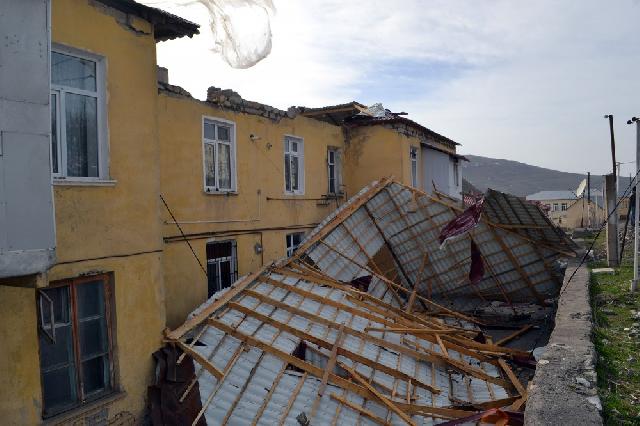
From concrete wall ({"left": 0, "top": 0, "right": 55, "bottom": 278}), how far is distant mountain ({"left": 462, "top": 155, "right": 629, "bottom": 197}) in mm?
132656

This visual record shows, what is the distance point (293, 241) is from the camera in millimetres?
14812

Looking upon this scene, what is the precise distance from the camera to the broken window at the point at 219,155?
37.3ft

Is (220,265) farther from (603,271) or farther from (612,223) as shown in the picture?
(612,223)

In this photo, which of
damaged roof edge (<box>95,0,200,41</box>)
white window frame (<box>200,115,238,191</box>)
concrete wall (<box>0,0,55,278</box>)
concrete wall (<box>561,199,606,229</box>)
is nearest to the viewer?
concrete wall (<box>0,0,55,278</box>)

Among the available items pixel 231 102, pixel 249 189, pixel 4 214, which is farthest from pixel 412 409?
pixel 231 102

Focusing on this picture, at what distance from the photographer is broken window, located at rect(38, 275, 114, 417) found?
19.8ft

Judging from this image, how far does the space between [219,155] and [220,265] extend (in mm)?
2773

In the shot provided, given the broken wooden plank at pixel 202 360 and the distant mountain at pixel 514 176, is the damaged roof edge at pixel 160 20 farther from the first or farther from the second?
the distant mountain at pixel 514 176

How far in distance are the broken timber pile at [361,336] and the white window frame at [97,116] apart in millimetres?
2886

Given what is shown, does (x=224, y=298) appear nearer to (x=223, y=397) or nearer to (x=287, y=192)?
(x=223, y=397)

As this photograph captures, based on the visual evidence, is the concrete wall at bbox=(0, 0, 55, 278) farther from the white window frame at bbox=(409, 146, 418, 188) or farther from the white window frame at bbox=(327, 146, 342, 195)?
the white window frame at bbox=(409, 146, 418, 188)

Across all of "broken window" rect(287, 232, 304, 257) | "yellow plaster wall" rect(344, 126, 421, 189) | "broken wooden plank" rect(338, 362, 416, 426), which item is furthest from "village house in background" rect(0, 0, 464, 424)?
"yellow plaster wall" rect(344, 126, 421, 189)

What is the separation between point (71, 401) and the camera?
6.32 meters

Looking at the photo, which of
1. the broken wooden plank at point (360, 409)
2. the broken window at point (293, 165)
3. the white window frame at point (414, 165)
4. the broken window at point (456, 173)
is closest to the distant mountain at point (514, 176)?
the broken window at point (456, 173)
